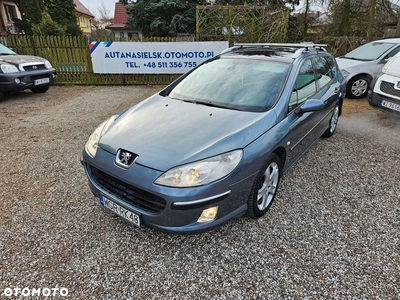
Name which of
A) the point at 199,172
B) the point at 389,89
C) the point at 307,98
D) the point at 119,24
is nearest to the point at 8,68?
the point at 199,172

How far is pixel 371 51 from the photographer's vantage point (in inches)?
305

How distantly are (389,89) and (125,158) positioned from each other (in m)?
5.26

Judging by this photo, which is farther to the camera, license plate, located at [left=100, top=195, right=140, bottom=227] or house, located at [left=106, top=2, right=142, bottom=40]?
house, located at [left=106, top=2, right=142, bottom=40]

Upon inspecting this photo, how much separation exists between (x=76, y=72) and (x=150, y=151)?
8793 mm

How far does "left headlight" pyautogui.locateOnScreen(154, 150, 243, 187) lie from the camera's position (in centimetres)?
199

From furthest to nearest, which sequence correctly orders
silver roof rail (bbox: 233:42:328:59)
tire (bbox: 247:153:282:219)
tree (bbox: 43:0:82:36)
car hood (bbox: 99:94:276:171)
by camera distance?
tree (bbox: 43:0:82:36), silver roof rail (bbox: 233:42:328:59), tire (bbox: 247:153:282:219), car hood (bbox: 99:94:276:171)

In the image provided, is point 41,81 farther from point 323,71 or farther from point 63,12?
point 63,12

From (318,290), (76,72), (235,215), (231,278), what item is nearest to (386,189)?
(318,290)

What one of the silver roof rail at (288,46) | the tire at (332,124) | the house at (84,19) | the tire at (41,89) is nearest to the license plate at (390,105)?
the tire at (332,124)

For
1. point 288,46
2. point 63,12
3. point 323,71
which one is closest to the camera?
point 288,46

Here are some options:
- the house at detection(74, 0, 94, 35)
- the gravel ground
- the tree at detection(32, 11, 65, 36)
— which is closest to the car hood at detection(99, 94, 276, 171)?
the gravel ground

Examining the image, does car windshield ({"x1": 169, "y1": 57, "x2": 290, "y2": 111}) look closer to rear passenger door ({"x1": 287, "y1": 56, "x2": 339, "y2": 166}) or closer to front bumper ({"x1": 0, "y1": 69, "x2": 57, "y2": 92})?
rear passenger door ({"x1": 287, "y1": 56, "x2": 339, "y2": 166})

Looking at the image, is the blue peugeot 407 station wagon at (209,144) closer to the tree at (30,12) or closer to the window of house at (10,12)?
the tree at (30,12)

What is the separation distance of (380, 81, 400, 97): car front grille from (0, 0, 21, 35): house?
81.1ft
